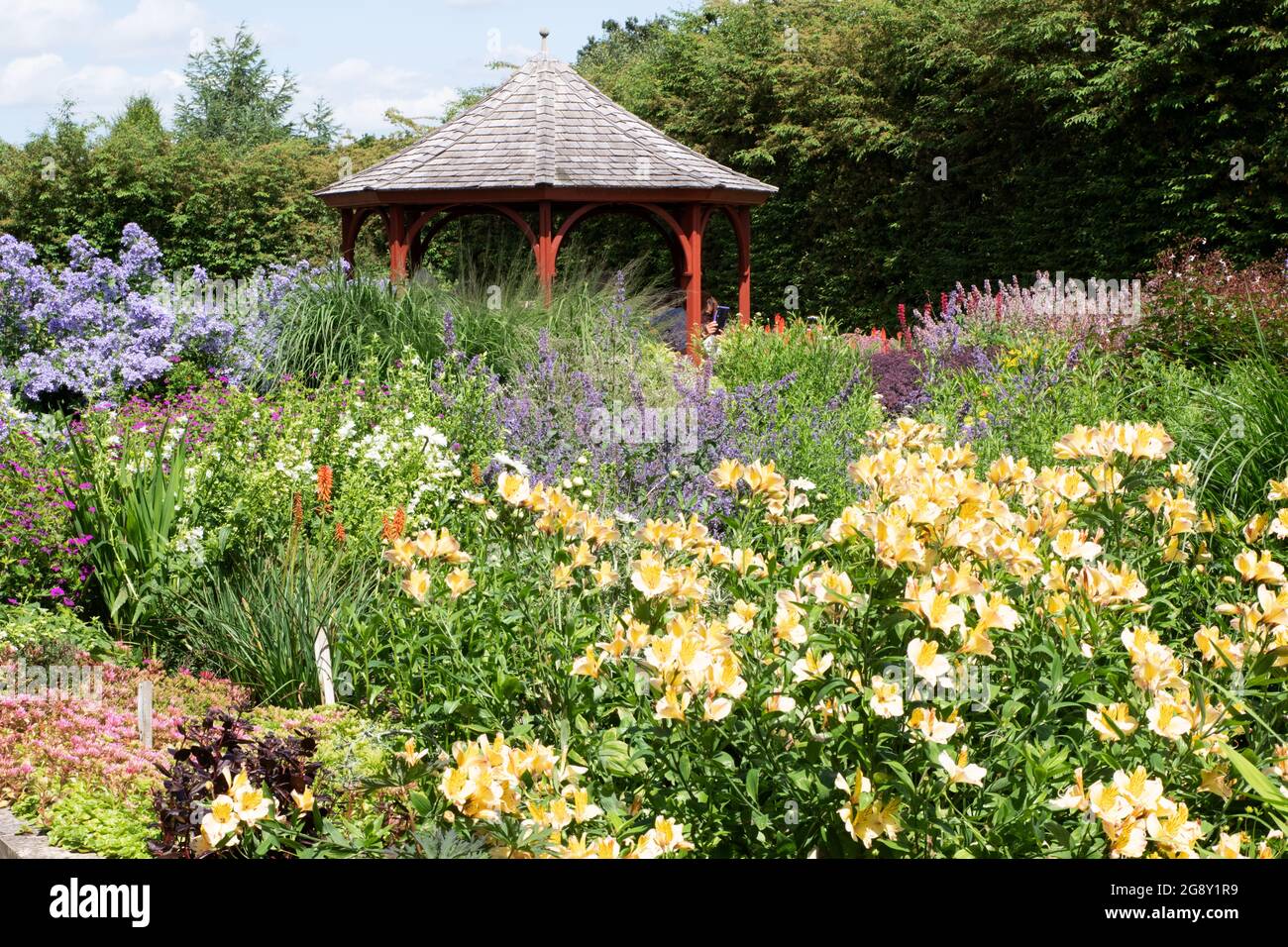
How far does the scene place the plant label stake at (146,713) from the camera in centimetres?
384

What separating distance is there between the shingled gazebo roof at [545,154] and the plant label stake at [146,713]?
894 centimetres

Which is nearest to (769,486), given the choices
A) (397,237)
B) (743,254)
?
(397,237)

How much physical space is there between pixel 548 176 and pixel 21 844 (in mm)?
9720

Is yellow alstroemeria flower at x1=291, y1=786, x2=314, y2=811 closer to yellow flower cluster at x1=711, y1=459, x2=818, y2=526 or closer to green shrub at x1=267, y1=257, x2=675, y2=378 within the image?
yellow flower cluster at x1=711, y1=459, x2=818, y2=526

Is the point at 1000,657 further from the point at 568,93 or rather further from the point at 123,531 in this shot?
the point at 568,93

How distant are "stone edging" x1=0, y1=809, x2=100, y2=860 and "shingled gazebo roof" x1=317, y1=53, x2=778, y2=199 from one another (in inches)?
369

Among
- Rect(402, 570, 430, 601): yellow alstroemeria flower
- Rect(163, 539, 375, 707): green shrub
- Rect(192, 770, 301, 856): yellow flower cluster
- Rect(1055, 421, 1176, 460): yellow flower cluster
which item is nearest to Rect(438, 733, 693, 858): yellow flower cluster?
Rect(192, 770, 301, 856): yellow flower cluster

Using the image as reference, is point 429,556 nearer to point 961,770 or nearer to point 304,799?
point 304,799

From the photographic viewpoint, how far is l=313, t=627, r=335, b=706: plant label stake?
14.8 ft

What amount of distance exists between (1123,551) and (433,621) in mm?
1721

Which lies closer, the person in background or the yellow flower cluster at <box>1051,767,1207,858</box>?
the yellow flower cluster at <box>1051,767,1207,858</box>

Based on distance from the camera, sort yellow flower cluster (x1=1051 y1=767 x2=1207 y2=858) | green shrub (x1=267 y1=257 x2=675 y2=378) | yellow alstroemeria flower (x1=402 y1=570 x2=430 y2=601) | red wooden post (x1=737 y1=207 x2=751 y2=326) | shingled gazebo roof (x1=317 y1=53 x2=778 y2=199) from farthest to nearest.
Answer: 1. red wooden post (x1=737 y1=207 x2=751 y2=326)
2. shingled gazebo roof (x1=317 y1=53 x2=778 y2=199)
3. green shrub (x1=267 y1=257 x2=675 y2=378)
4. yellow alstroemeria flower (x1=402 y1=570 x2=430 y2=601)
5. yellow flower cluster (x1=1051 y1=767 x2=1207 y2=858)

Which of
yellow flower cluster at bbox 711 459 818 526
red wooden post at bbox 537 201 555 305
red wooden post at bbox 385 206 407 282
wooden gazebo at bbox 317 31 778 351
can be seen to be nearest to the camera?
yellow flower cluster at bbox 711 459 818 526

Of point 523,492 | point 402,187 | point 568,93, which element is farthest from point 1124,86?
point 523,492
